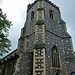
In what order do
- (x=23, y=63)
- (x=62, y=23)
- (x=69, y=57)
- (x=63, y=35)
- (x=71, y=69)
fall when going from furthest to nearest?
1. (x=62, y=23)
2. (x=63, y=35)
3. (x=69, y=57)
4. (x=71, y=69)
5. (x=23, y=63)

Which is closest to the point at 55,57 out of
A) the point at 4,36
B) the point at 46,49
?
the point at 46,49

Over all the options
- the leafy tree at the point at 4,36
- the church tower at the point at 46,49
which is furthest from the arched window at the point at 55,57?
the leafy tree at the point at 4,36

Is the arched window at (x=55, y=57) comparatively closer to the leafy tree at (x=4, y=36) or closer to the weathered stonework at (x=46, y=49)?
the weathered stonework at (x=46, y=49)

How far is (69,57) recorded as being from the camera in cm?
1184

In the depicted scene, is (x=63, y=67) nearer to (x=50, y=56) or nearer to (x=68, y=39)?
(x=50, y=56)

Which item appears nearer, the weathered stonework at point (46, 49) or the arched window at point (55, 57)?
the weathered stonework at point (46, 49)

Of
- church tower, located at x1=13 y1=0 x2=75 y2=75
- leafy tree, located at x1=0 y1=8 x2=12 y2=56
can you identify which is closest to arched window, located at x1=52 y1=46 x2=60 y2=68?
church tower, located at x1=13 y1=0 x2=75 y2=75

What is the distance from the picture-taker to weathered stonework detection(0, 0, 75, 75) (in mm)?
9312

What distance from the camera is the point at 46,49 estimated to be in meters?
11.1

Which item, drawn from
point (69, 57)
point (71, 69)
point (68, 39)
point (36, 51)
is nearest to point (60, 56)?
point (69, 57)

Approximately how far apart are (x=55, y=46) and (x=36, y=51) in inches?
156

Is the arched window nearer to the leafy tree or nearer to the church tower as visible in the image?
the church tower

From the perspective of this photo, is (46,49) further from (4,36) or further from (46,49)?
(4,36)

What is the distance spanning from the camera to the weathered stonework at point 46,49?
9.31 m
